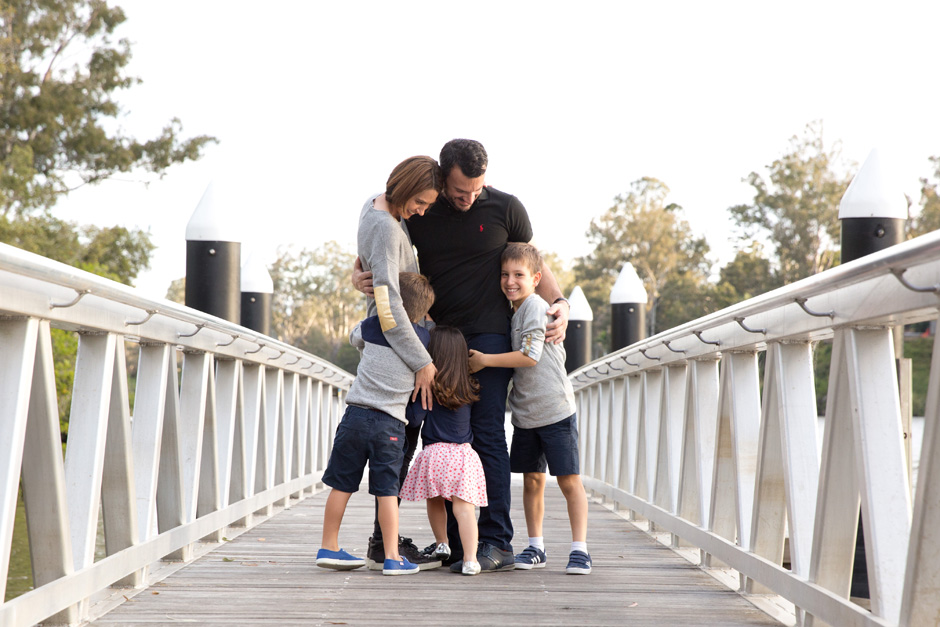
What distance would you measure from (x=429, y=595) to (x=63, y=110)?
24.3m

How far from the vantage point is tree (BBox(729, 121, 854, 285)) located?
4591 centimetres

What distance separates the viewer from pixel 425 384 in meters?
3.58

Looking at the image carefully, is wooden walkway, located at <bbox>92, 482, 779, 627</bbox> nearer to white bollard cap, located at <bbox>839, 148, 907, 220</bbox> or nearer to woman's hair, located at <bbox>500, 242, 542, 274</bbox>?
woman's hair, located at <bbox>500, 242, 542, 274</bbox>

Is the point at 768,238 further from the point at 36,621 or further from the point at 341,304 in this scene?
the point at 36,621

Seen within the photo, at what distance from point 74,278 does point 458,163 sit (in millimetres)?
1477

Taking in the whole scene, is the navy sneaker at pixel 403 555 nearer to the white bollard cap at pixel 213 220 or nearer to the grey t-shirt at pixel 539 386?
the grey t-shirt at pixel 539 386

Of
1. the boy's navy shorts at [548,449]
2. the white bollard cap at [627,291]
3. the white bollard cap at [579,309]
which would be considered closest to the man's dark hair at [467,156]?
the boy's navy shorts at [548,449]

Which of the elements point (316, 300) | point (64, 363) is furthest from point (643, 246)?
point (64, 363)

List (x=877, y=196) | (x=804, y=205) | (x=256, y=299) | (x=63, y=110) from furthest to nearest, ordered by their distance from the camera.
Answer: (x=804, y=205) → (x=63, y=110) → (x=256, y=299) → (x=877, y=196)

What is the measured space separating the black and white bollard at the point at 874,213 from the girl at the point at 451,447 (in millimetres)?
2197

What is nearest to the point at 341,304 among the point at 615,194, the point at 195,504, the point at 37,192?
the point at 615,194

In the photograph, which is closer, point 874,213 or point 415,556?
point 415,556

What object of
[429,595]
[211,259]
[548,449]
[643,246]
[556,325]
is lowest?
[429,595]

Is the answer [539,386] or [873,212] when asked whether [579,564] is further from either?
[873,212]
